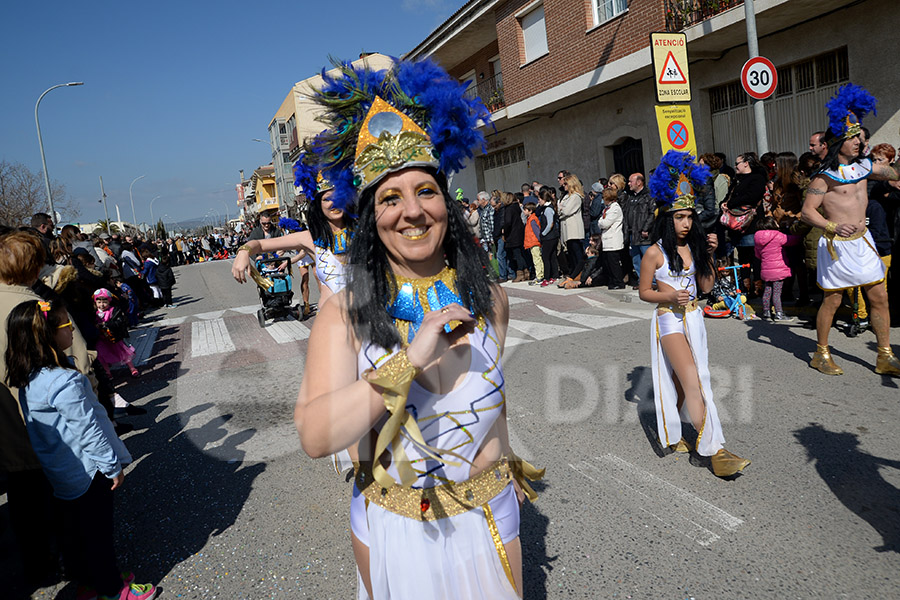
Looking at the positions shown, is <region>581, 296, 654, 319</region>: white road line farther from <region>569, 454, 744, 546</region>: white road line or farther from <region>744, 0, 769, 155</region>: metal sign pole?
<region>569, 454, 744, 546</region>: white road line

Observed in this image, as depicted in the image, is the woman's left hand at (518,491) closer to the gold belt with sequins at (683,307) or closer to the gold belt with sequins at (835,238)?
the gold belt with sequins at (683,307)

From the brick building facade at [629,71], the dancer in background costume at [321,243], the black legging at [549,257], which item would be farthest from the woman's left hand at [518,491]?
the black legging at [549,257]

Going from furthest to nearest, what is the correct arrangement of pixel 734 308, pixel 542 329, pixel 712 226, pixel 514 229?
pixel 514 229
pixel 712 226
pixel 542 329
pixel 734 308

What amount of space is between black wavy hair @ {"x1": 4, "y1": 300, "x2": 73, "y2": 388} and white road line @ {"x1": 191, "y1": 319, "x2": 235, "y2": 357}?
6.23 m

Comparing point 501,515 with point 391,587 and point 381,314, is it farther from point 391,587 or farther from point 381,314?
point 381,314

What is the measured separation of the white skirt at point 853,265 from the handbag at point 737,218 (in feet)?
10.1

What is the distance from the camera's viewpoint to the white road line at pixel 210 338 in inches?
369

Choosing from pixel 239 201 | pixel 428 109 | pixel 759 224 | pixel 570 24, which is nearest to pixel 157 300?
pixel 570 24

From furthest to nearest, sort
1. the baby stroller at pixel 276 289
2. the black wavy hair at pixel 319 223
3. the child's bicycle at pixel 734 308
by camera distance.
A: the baby stroller at pixel 276 289
the child's bicycle at pixel 734 308
the black wavy hair at pixel 319 223

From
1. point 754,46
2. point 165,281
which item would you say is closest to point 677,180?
point 754,46

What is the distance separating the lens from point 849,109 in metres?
5.32

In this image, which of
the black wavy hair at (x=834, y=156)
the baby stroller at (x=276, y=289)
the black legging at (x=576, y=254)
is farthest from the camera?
the black legging at (x=576, y=254)

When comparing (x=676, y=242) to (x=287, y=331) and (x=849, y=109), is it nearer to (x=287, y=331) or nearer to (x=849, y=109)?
(x=849, y=109)

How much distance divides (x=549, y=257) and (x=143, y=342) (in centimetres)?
801
